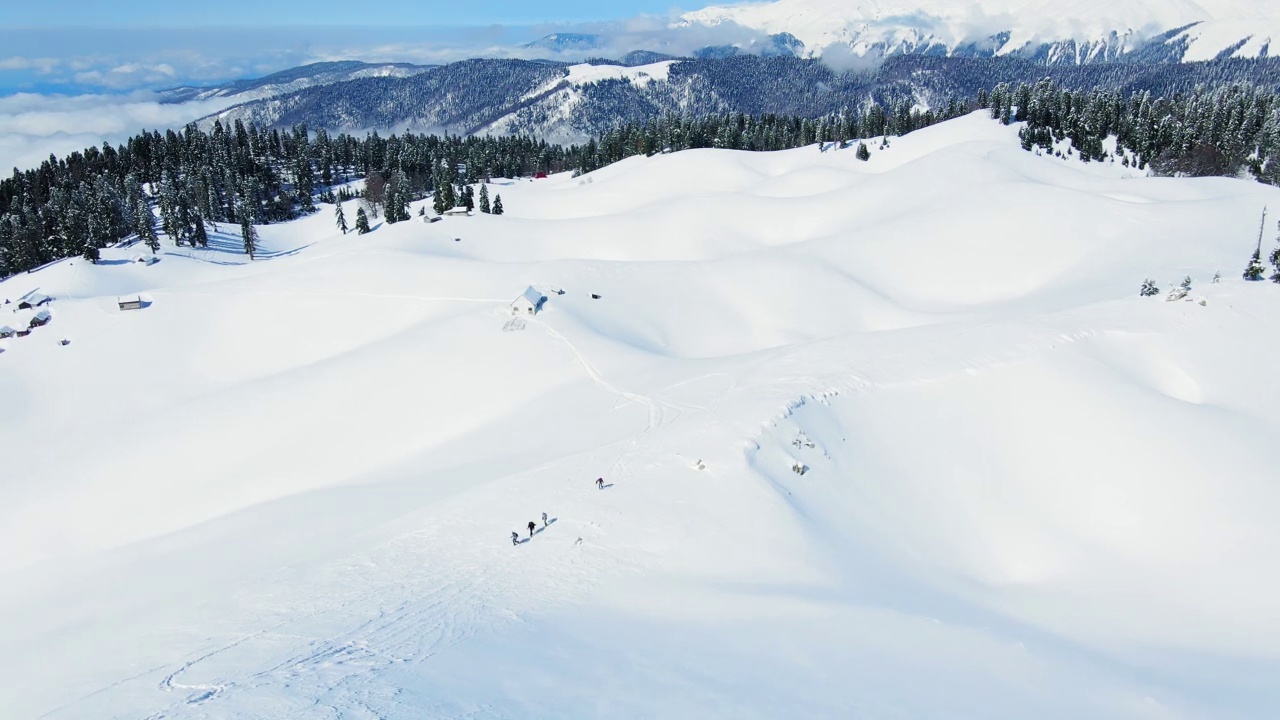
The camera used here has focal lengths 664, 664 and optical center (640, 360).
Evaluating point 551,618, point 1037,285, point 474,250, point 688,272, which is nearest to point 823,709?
point 551,618

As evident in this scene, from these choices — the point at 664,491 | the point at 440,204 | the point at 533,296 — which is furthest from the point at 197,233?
the point at 664,491

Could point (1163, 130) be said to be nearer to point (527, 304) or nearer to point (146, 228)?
point (527, 304)

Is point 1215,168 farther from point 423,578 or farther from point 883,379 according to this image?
point 423,578

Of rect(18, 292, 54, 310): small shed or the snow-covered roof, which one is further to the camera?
rect(18, 292, 54, 310): small shed

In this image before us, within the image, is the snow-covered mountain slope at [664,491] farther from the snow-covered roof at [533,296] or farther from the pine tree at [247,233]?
the pine tree at [247,233]

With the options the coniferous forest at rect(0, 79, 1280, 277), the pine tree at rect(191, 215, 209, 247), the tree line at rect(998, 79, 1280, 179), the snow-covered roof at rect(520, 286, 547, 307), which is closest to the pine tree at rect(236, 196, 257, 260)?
the coniferous forest at rect(0, 79, 1280, 277)

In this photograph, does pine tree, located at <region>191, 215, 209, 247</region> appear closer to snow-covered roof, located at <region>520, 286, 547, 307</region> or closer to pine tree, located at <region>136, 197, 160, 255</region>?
pine tree, located at <region>136, 197, 160, 255</region>
